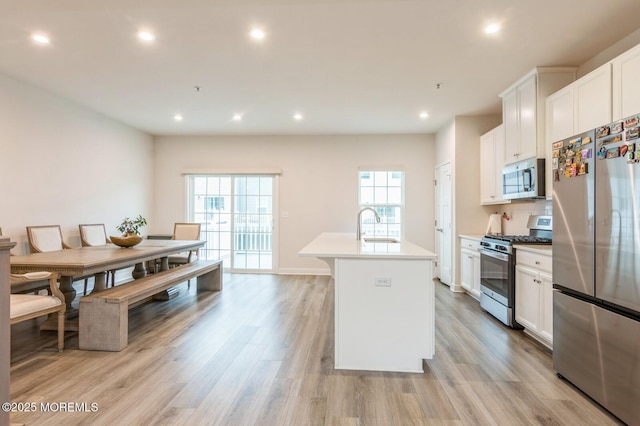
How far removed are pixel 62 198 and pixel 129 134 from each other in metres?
1.75

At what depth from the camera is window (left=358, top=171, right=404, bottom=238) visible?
19.6ft

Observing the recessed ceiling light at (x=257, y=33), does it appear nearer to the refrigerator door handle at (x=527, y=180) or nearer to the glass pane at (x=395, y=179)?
the refrigerator door handle at (x=527, y=180)

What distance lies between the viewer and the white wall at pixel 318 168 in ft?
19.3

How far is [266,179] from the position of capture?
20.2 ft

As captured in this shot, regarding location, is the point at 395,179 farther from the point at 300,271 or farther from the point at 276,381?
the point at 276,381

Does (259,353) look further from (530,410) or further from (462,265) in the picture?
(462,265)

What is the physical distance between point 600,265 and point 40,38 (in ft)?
14.9

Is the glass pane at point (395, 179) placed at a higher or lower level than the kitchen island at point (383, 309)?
higher

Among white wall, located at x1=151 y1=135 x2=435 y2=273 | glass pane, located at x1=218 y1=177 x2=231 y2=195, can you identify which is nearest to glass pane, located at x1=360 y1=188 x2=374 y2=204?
white wall, located at x1=151 y1=135 x2=435 y2=273

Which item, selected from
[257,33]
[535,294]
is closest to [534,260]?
[535,294]

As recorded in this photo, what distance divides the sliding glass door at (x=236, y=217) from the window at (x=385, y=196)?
177 centimetres

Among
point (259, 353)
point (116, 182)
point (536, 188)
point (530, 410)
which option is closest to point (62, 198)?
point (116, 182)

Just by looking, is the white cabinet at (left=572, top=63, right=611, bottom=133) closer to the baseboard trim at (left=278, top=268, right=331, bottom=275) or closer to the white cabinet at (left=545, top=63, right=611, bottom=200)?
the white cabinet at (left=545, top=63, right=611, bottom=200)

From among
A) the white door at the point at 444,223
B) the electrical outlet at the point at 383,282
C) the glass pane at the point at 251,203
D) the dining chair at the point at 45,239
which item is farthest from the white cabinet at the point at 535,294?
the dining chair at the point at 45,239
